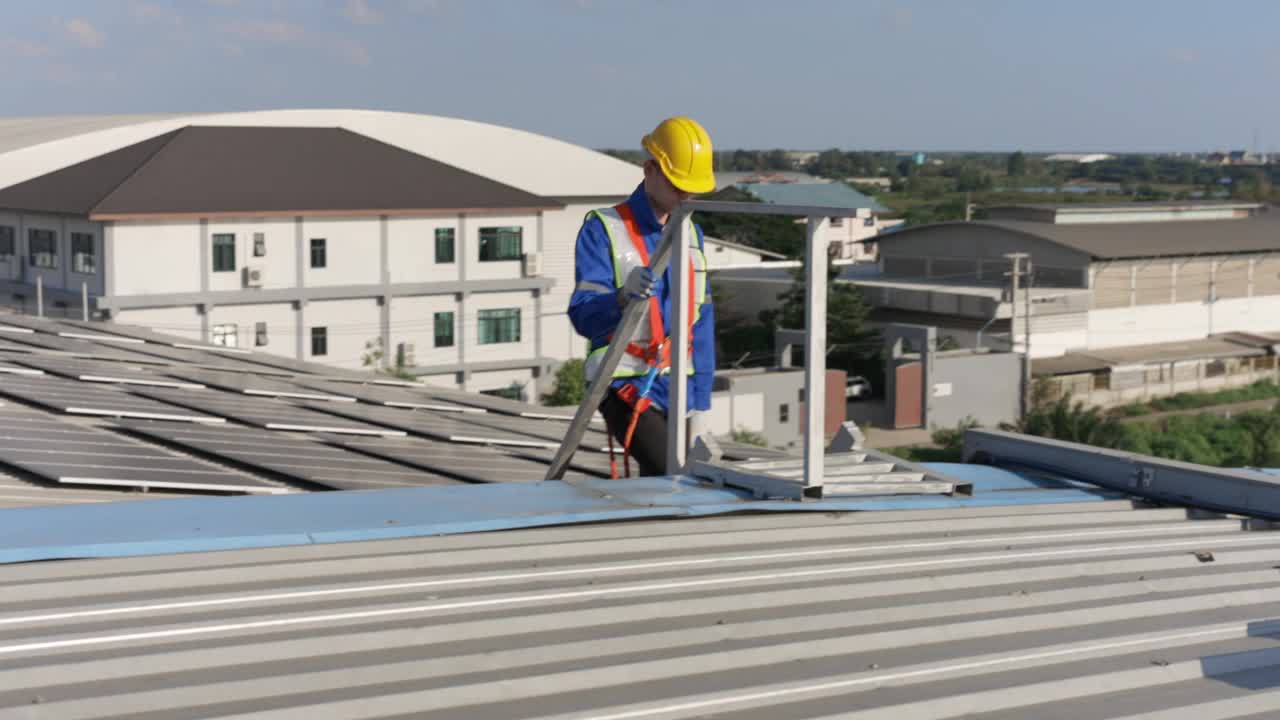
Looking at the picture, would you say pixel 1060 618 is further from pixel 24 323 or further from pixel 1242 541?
pixel 24 323

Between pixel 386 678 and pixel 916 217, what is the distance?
85.3 m

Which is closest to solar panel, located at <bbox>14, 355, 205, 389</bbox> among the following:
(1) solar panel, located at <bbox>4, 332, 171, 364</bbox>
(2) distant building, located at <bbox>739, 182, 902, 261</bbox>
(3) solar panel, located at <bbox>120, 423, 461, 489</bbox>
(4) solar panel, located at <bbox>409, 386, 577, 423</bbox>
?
(1) solar panel, located at <bbox>4, 332, 171, 364</bbox>

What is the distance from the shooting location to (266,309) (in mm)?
30172

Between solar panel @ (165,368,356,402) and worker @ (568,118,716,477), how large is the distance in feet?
16.7

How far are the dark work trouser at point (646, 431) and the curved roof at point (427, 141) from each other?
33.8 meters

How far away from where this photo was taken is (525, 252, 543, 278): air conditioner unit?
1348 inches

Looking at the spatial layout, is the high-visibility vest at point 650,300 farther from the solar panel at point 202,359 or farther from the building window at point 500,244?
the building window at point 500,244

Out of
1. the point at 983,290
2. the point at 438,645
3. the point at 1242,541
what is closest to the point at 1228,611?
the point at 1242,541

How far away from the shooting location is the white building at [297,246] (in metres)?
29.0

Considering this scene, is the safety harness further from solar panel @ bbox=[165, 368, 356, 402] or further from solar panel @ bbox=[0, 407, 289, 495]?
solar panel @ bbox=[165, 368, 356, 402]

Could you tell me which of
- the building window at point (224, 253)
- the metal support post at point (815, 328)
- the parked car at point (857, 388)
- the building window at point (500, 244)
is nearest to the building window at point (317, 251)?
the building window at point (224, 253)

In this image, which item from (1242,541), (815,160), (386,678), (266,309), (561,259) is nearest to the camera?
(386,678)

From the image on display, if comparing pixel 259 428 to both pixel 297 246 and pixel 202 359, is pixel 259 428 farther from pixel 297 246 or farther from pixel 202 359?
pixel 297 246

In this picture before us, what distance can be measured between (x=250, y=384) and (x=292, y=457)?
12.7 ft
